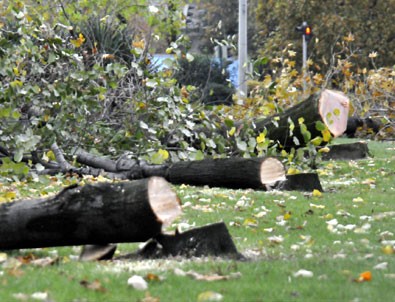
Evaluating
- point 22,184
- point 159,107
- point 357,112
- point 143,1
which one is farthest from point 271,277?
point 357,112

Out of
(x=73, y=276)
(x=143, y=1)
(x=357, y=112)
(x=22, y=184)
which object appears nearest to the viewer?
(x=73, y=276)

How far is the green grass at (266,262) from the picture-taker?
4.66 meters

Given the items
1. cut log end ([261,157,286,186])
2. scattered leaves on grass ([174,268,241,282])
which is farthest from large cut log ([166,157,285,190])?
scattered leaves on grass ([174,268,241,282])

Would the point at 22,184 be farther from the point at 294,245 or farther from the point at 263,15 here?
the point at 263,15

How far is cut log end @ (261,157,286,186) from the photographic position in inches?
389

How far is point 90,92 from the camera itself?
1053 centimetres

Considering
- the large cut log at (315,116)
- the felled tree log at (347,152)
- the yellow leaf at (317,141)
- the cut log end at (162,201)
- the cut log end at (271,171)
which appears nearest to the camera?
the cut log end at (162,201)

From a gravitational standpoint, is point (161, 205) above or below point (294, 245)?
above

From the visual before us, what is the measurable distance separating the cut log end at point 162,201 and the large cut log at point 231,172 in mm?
4441

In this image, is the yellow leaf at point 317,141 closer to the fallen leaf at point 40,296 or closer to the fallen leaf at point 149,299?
the fallen leaf at point 149,299

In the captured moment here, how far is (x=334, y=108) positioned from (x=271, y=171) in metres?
3.00

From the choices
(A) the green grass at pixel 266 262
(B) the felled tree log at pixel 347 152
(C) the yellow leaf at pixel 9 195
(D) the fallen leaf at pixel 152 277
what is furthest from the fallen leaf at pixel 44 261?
(B) the felled tree log at pixel 347 152

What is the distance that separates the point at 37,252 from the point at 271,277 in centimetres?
177

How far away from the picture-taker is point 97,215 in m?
5.44
